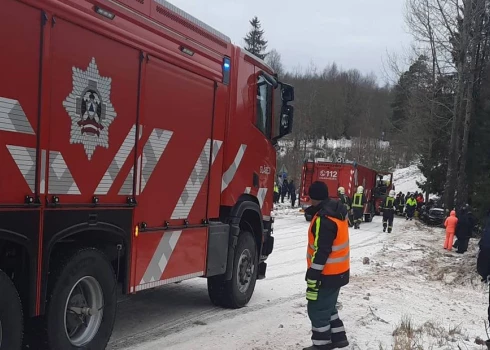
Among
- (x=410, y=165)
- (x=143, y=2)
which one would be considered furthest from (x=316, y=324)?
(x=410, y=165)

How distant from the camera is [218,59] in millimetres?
6672

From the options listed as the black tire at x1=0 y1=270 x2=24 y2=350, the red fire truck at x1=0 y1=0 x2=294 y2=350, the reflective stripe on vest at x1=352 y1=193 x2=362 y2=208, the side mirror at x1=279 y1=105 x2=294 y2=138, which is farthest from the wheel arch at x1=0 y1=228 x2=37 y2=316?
the reflective stripe on vest at x1=352 y1=193 x2=362 y2=208

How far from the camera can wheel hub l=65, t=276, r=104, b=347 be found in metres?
4.57

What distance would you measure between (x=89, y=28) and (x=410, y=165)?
68.2m

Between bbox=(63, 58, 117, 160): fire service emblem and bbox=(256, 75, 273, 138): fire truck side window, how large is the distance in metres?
3.35

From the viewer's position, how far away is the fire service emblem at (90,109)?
4.25 metres

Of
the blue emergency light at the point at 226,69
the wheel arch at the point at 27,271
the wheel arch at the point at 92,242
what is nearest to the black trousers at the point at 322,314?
the wheel arch at the point at 92,242

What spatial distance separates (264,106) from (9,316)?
508 cm

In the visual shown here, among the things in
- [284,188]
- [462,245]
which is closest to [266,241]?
[462,245]

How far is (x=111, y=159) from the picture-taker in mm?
4746

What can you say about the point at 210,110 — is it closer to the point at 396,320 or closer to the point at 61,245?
the point at 61,245

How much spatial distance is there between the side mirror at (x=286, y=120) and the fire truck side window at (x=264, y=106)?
20cm

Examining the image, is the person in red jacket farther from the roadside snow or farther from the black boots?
the black boots

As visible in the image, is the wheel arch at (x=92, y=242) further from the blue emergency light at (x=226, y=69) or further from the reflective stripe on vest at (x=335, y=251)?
the blue emergency light at (x=226, y=69)
